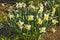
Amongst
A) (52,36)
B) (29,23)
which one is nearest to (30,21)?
(29,23)

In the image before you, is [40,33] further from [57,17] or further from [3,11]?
[3,11]

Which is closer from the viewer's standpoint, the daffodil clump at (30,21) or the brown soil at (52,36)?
the daffodil clump at (30,21)

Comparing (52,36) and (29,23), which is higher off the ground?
(29,23)

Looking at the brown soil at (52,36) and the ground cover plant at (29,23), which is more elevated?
the ground cover plant at (29,23)

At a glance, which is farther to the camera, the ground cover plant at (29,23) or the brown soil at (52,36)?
the brown soil at (52,36)

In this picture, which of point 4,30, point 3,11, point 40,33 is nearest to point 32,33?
point 40,33

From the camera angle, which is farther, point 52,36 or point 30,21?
point 52,36

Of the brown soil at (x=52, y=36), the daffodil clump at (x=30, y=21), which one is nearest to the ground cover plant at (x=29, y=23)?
the daffodil clump at (x=30, y=21)

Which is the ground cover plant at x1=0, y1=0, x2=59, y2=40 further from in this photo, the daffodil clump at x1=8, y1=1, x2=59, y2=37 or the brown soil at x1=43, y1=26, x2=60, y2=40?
the brown soil at x1=43, y1=26, x2=60, y2=40

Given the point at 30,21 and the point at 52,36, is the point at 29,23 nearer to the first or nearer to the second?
the point at 30,21

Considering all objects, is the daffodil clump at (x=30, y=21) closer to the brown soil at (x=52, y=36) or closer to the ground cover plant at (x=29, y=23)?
the ground cover plant at (x=29, y=23)

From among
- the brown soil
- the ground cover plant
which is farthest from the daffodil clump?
the brown soil
